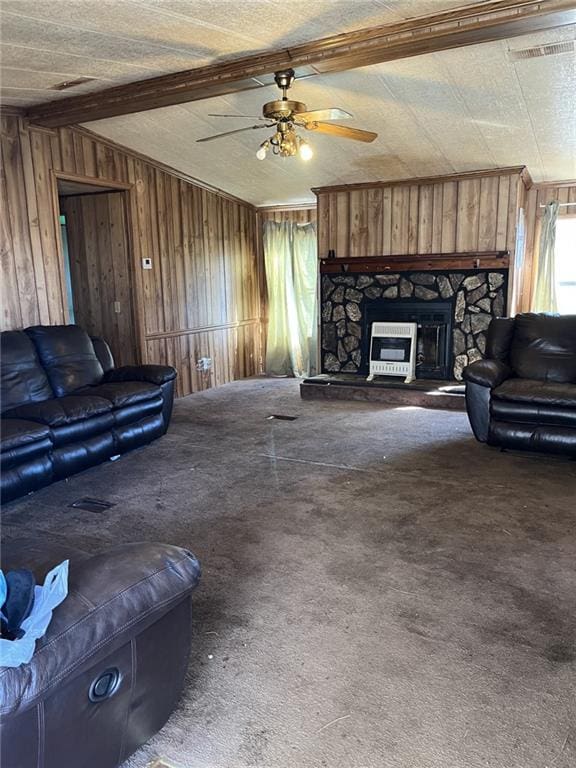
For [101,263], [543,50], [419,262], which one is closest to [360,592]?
[543,50]

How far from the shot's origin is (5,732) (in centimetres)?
114

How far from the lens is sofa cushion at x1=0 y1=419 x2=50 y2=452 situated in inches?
132

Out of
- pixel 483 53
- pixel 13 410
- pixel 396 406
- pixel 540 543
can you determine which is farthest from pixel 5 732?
pixel 396 406

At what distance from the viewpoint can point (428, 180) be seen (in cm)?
621

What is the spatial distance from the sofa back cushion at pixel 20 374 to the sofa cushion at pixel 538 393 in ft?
11.3

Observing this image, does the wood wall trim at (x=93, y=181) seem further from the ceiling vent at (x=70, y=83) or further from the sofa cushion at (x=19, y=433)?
the sofa cushion at (x=19, y=433)

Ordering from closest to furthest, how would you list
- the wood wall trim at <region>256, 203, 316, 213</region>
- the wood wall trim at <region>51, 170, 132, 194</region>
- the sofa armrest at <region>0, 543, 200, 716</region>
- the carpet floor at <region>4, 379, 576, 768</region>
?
the sofa armrest at <region>0, 543, 200, 716</region> → the carpet floor at <region>4, 379, 576, 768</region> → the wood wall trim at <region>51, 170, 132, 194</region> → the wood wall trim at <region>256, 203, 316, 213</region>

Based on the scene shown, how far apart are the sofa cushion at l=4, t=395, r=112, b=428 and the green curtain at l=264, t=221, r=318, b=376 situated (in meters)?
4.13

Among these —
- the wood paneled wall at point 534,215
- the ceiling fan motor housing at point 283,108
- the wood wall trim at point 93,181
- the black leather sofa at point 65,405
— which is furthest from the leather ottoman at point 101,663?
the wood paneled wall at point 534,215

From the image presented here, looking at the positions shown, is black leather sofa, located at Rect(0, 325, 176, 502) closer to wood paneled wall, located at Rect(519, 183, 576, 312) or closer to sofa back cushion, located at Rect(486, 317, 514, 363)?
sofa back cushion, located at Rect(486, 317, 514, 363)

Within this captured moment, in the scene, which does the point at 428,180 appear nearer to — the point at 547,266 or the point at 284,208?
the point at 547,266

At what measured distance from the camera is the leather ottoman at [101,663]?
1177 millimetres

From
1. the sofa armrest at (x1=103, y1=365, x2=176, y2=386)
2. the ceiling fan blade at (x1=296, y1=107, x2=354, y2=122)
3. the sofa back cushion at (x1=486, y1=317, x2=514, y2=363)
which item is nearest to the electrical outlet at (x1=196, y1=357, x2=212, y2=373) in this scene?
the sofa armrest at (x1=103, y1=365, x2=176, y2=386)

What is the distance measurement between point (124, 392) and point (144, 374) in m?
0.43
